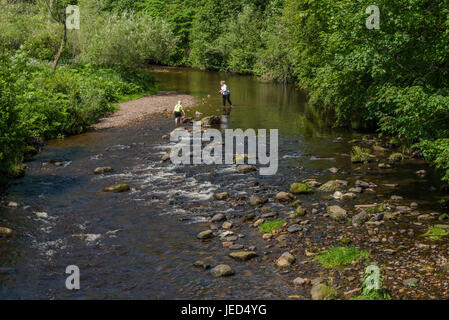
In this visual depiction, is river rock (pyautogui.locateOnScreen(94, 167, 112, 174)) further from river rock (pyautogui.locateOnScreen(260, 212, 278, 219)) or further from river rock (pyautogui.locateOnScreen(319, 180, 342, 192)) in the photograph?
river rock (pyautogui.locateOnScreen(319, 180, 342, 192))

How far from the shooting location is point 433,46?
54.0 feet

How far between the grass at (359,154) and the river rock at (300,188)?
5298 mm

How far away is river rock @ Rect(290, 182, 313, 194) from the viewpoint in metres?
19.3

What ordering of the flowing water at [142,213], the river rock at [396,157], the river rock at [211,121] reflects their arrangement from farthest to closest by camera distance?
the river rock at [211,121], the river rock at [396,157], the flowing water at [142,213]

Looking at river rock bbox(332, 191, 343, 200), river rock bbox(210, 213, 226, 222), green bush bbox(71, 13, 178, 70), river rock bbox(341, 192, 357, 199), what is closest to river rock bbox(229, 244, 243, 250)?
river rock bbox(210, 213, 226, 222)

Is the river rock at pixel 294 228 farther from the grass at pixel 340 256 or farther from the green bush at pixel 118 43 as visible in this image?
the green bush at pixel 118 43

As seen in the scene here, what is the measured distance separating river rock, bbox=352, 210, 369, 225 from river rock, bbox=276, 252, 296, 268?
3.47 m

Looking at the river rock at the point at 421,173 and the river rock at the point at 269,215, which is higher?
the river rock at the point at 421,173

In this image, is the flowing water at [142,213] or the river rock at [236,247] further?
the river rock at [236,247]

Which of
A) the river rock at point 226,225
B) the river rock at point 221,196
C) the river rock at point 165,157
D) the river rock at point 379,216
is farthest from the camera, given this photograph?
the river rock at point 165,157

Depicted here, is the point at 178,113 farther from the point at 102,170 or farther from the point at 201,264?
the point at 201,264

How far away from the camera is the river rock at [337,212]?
16448 millimetres

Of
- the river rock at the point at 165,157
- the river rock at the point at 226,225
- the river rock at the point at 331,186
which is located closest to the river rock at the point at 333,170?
the river rock at the point at 331,186

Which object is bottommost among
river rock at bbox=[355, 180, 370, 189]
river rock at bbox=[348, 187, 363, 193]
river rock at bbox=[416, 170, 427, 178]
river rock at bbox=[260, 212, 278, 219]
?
river rock at bbox=[260, 212, 278, 219]
